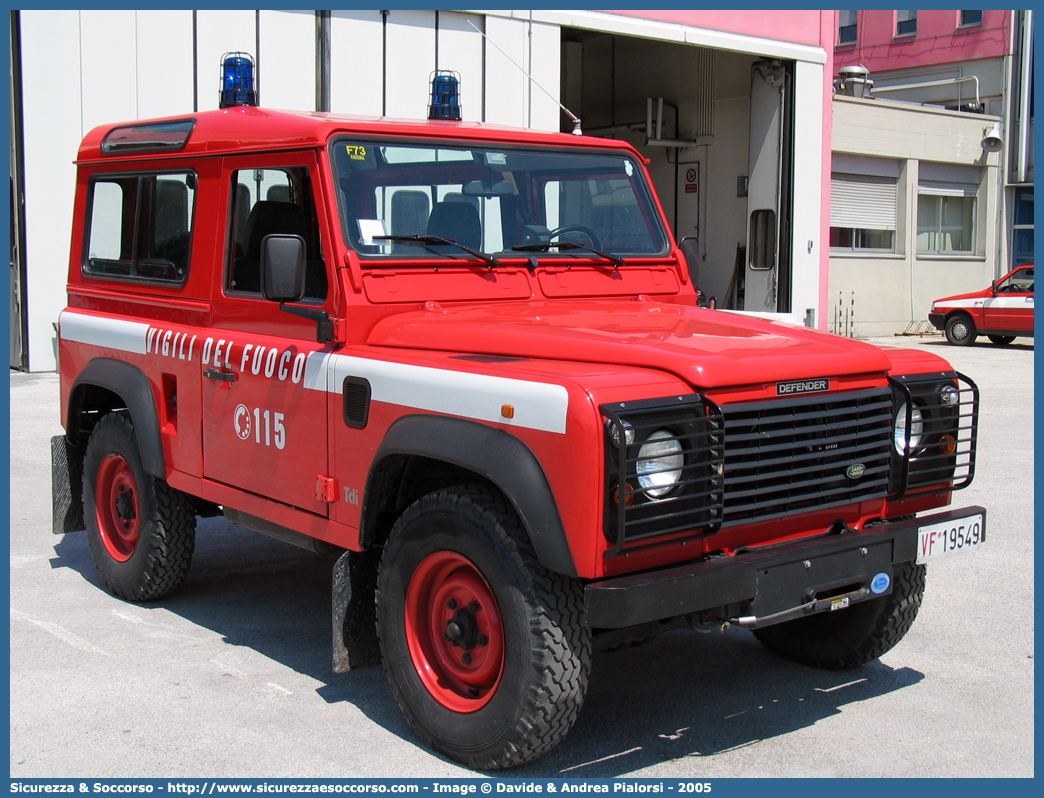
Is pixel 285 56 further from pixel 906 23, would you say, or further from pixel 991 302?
pixel 906 23

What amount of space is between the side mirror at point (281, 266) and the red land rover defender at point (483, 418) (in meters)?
0.01

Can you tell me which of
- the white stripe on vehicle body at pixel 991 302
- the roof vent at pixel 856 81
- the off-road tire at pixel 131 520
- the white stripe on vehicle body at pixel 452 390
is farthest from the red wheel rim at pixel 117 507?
the roof vent at pixel 856 81

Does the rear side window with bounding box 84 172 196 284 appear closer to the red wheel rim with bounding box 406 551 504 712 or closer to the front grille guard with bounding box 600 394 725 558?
the red wheel rim with bounding box 406 551 504 712

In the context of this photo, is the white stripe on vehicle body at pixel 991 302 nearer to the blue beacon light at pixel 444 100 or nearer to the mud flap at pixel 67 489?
the blue beacon light at pixel 444 100

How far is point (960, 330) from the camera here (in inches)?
912

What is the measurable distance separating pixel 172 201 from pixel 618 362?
2.82 meters

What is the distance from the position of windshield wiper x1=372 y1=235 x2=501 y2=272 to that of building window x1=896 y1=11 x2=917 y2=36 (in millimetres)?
30677

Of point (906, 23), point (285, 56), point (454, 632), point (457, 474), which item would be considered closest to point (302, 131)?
point (457, 474)

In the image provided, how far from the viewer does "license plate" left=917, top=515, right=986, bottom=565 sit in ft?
13.9

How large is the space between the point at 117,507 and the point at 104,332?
0.93 m

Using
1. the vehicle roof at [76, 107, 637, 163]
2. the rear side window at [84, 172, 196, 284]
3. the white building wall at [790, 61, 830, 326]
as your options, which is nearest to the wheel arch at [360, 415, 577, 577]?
the vehicle roof at [76, 107, 637, 163]

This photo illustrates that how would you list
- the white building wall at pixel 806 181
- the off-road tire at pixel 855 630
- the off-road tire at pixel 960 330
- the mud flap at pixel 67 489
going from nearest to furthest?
the off-road tire at pixel 855 630 < the mud flap at pixel 67 489 < the white building wall at pixel 806 181 < the off-road tire at pixel 960 330

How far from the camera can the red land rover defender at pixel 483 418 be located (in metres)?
3.64
